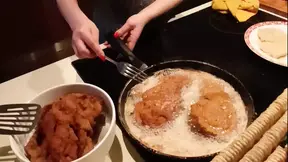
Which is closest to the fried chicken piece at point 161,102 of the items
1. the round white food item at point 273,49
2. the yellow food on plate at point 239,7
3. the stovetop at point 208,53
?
the stovetop at point 208,53

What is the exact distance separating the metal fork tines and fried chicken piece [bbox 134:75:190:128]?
0.15 feet

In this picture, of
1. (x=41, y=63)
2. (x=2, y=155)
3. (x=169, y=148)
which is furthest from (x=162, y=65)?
(x=41, y=63)

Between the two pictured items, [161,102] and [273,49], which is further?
[273,49]

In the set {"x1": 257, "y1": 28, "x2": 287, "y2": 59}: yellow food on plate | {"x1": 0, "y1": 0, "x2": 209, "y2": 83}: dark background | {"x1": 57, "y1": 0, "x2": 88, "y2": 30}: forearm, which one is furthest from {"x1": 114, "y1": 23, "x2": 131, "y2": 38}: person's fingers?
{"x1": 0, "y1": 0, "x2": 209, "y2": 83}: dark background

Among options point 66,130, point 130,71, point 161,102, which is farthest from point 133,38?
point 66,130

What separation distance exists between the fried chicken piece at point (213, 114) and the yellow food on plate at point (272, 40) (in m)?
0.21

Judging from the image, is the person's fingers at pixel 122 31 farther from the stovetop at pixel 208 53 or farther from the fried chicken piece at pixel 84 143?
the fried chicken piece at pixel 84 143

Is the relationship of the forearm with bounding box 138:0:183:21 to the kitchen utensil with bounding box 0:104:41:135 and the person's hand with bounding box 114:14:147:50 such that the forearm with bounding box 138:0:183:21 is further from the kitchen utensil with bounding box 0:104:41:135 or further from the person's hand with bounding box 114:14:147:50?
the kitchen utensil with bounding box 0:104:41:135

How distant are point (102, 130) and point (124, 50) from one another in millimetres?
282

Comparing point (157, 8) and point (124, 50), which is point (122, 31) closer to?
point (124, 50)

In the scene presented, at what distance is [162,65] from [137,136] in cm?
21

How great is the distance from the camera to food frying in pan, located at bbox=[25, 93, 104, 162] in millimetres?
583

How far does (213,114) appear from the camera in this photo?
0.66 meters

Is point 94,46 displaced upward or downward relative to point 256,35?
upward
